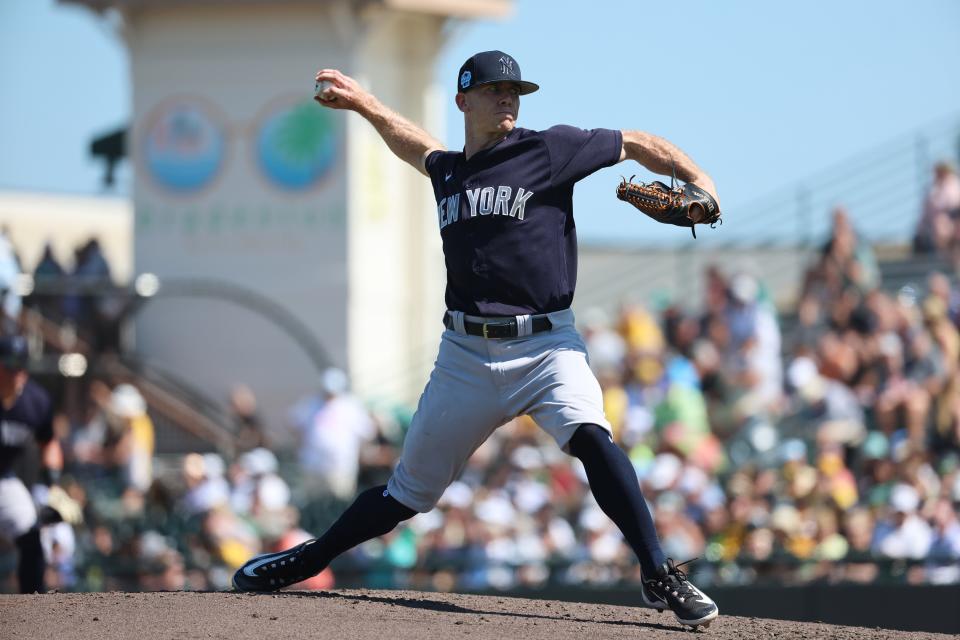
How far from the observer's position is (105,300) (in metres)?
16.4

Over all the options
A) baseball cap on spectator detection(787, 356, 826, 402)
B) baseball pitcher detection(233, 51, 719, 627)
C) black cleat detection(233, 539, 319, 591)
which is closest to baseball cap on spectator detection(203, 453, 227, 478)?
baseball cap on spectator detection(787, 356, 826, 402)

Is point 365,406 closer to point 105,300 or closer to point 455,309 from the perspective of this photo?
point 105,300

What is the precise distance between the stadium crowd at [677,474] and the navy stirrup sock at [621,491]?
4507mm

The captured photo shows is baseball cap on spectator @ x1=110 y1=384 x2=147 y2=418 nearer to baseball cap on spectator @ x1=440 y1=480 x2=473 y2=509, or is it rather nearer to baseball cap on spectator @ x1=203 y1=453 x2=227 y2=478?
baseball cap on spectator @ x1=203 y1=453 x2=227 y2=478

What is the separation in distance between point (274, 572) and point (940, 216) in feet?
31.7

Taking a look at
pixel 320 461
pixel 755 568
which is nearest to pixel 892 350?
pixel 755 568

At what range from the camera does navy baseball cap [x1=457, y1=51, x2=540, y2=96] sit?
5.57 metres

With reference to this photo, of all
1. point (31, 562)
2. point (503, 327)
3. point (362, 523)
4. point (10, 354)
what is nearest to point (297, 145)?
point (10, 354)

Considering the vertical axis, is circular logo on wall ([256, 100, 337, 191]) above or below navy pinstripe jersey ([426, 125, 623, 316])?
above

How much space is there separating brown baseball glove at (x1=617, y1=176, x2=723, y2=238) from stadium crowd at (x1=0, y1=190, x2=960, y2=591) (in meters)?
4.72

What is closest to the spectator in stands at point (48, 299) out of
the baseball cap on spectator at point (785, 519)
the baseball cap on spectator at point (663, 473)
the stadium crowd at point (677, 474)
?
the stadium crowd at point (677, 474)

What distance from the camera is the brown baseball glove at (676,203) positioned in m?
5.51

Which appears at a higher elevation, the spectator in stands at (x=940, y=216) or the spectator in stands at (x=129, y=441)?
the spectator in stands at (x=940, y=216)

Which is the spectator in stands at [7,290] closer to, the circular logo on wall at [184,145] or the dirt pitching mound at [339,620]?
the circular logo on wall at [184,145]
